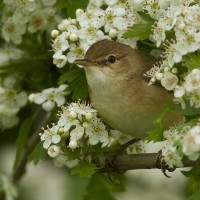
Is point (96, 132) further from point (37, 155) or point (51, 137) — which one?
point (37, 155)

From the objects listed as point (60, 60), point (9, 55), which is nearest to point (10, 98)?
point (9, 55)

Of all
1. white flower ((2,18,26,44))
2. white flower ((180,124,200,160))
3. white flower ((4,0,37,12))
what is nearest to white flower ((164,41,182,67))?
white flower ((180,124,200,160))

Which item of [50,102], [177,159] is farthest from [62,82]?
[177,159]

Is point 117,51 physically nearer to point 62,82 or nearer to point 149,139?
point 62,82

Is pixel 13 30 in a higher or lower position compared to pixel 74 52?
lower

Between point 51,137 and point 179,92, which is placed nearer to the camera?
point 179,92

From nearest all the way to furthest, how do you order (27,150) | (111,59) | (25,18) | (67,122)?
(67,122) < (111,59) < (25,18) < (27,150)
